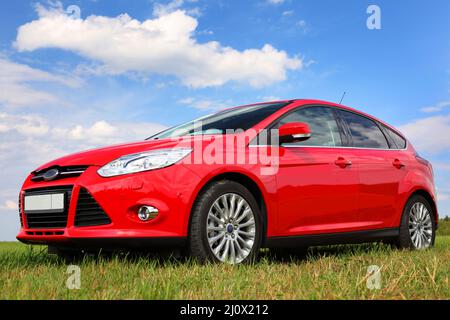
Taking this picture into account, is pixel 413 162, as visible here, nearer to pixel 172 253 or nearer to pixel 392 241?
pixel 392 241

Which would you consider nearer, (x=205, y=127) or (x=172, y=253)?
(x=172, y=253)

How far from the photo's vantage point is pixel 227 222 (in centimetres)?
473

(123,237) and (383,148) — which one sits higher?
(383,148)

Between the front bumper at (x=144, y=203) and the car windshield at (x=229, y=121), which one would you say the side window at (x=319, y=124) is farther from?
the front bumper at (x=144, y=203)

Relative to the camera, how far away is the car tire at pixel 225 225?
452 cm

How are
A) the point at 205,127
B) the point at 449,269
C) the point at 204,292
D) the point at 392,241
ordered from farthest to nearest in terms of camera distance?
the point at 392,241 < the point at 205,127 < the point at 449,269 < the point at 204,292

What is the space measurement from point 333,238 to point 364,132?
1617mm

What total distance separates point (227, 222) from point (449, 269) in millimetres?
1854

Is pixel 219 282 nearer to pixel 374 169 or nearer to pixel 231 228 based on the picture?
pixel 231 228

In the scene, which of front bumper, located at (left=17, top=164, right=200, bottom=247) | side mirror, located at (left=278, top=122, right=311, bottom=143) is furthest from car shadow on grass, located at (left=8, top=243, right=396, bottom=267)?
side mirror, located at (left=278, top=122, right=311, bottom=143)

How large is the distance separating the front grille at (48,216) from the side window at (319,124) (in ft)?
7.42
